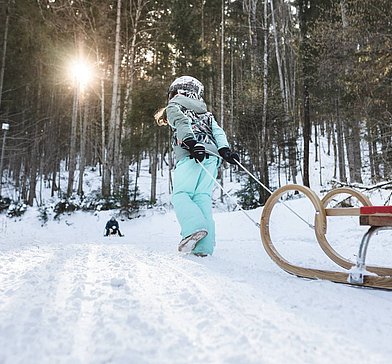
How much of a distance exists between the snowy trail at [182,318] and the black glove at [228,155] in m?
1.54

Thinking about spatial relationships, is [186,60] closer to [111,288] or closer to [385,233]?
[385,233]

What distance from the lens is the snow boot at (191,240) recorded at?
10.4 feet

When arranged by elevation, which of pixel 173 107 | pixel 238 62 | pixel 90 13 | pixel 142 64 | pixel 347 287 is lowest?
pixel 347 287

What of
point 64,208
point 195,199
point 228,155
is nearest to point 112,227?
point 64,208

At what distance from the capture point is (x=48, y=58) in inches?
692

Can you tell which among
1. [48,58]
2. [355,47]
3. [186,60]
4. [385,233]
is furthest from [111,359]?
[48,58]

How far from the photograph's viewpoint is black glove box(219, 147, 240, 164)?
3520mm

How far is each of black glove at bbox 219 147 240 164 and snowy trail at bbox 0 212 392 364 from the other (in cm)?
154

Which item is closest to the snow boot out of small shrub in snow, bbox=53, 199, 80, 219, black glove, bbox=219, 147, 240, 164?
black glove, bbox=219, 147, 240, 164

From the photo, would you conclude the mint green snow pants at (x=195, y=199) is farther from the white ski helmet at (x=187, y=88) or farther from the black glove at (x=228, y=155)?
the white ski helmet at (x=187, y=88)

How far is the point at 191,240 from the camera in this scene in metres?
3.20

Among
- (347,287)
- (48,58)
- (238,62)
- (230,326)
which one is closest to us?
(230,326)

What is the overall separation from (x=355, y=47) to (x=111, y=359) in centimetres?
906

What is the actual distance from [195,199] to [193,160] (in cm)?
42
